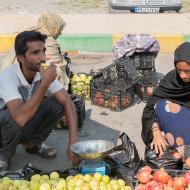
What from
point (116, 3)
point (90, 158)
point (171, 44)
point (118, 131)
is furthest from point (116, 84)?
point (116, 3)

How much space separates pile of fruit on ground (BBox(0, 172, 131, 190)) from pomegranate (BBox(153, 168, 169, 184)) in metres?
0.23

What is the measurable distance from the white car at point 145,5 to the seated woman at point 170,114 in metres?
7.80

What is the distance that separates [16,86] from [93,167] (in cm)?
102

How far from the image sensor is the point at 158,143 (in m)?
4.14

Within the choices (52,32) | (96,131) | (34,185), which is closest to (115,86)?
(96,131)

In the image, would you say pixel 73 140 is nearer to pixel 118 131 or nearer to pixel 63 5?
pixel 118 131

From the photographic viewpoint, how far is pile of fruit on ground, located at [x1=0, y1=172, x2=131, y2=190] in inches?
139

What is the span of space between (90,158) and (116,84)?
2.80 meters

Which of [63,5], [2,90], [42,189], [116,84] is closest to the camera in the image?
[42,189]

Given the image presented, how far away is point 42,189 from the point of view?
3.51 metres

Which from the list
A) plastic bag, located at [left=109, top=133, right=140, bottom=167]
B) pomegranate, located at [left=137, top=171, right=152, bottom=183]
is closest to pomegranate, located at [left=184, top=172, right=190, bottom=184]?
pomegranate, located at [left=137, top=171, right=152, bottom=183]

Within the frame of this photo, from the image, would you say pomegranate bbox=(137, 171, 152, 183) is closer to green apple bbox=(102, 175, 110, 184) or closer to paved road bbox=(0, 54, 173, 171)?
green apple bbox=(102, 175, 110, 184)

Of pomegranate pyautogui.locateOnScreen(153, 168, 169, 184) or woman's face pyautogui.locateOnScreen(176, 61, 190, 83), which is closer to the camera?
pomegranate pyautogui.locateOnScreen(153, 168, 169, 184)

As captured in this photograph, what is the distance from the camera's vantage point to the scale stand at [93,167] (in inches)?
150
